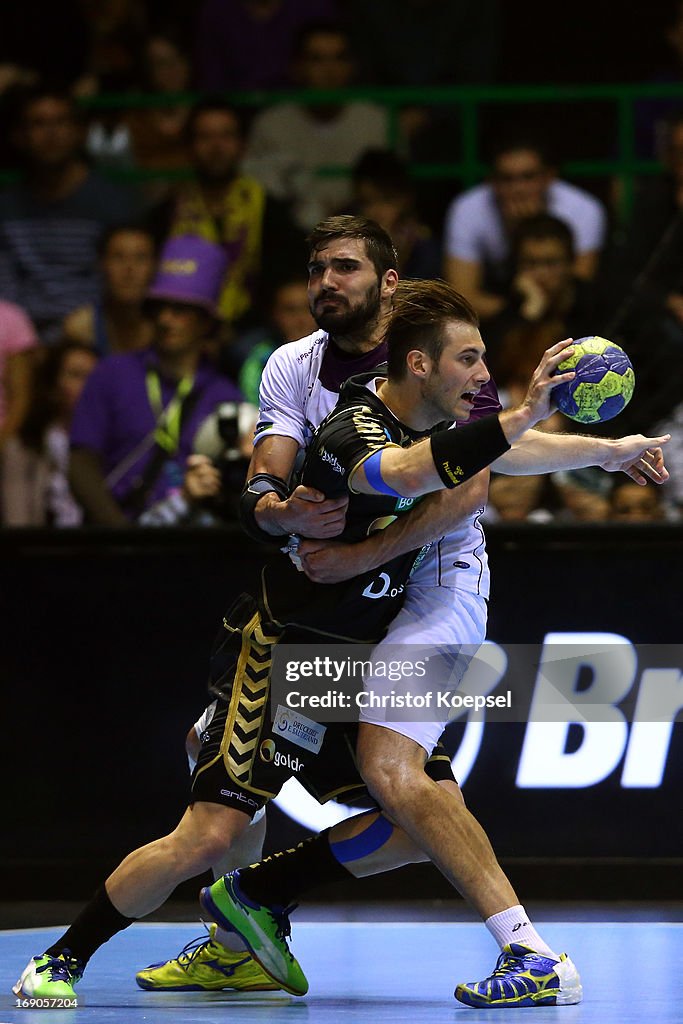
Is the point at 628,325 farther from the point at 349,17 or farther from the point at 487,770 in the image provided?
the point at 349,17

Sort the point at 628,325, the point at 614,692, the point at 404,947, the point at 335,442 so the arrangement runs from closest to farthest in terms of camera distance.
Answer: the point at 335,442 → the point at 404,947 → the point at 614,692 → the point at 628,325

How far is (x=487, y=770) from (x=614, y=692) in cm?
64

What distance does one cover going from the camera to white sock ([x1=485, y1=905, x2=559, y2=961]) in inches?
201

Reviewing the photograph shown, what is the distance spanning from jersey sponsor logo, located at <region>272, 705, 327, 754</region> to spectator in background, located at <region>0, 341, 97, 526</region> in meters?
4.75

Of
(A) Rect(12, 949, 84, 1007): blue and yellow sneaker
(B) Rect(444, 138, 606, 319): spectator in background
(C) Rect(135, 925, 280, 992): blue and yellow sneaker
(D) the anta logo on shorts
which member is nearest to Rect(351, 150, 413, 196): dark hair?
(B) Rect(444, 138, 606, 319): spectator in background

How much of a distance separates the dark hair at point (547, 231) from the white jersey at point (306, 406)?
4.27 metres

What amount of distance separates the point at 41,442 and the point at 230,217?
6.18 feet

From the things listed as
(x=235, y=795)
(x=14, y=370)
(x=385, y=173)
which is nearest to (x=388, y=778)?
(x=235, y=795)

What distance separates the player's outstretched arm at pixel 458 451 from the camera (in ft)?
15.5

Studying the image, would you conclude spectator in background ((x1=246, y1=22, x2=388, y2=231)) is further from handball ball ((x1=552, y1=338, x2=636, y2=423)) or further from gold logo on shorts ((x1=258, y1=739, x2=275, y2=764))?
handball ball ((x1=552, y1=338, x2=636, y2=423))

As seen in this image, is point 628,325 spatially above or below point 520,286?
below

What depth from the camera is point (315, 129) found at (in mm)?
11469

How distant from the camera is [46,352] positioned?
1012cm

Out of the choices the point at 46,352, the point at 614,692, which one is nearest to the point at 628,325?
the point at 614,692
